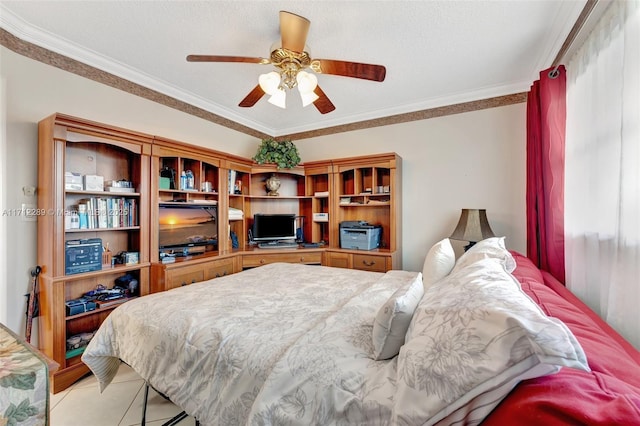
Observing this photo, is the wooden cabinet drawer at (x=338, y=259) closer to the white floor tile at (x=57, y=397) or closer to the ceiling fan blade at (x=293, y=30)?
the ceiling fan blade at (x=293, y=30)

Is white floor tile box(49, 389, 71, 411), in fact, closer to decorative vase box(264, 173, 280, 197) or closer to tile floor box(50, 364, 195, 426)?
tile floor box(50, 364, 195, 426)

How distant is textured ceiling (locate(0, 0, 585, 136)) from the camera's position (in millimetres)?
1765

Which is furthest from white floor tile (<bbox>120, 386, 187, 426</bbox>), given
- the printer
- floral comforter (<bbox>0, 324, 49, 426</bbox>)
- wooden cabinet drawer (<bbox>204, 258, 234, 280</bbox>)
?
the printer

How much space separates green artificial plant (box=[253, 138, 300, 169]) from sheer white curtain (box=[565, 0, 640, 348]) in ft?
9.36

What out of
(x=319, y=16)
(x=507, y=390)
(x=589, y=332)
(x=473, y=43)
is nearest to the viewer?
(x=507, y=390)

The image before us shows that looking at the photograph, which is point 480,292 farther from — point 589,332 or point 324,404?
point 324,404

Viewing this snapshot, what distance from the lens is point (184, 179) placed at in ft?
9.71

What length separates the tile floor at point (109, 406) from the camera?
1.66 m

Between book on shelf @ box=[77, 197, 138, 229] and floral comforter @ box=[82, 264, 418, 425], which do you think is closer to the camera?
floral comforter @ box=[82, 264, 418, 425]

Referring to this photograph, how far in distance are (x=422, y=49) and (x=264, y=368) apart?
255 cm

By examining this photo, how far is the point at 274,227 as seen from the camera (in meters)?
3.82

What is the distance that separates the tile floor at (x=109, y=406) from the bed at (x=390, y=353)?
345 mm

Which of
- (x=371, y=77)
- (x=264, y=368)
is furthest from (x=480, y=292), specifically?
(x=371, y=77)

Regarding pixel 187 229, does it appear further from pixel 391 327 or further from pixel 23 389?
pixel 391 327
